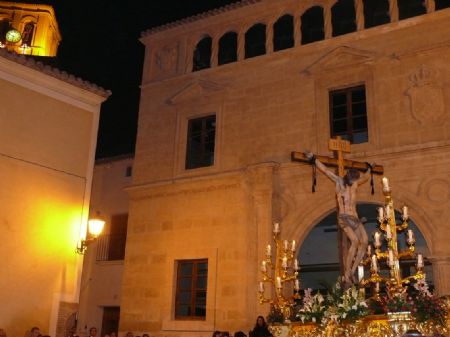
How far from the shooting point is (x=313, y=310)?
6840 millimetres

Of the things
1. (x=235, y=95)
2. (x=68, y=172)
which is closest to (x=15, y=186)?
(x=68, y=172)

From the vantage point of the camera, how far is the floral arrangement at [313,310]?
22.2 ft

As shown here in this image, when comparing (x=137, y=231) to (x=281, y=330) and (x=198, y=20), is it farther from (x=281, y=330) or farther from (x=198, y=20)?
(x=281, y=330)

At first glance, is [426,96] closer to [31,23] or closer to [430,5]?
[430,5]

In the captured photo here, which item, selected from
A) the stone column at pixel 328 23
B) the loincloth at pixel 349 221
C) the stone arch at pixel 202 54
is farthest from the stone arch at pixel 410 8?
the loincloth at pixel 349 221

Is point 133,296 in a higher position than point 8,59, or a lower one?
lower

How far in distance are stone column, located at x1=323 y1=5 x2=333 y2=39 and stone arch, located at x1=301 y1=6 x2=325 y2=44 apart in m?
0.17

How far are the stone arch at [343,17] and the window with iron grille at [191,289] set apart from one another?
6.72 m

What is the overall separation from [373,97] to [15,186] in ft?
26.6

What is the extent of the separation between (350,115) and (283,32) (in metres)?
3.11

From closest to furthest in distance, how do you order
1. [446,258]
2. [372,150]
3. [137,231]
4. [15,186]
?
[15,186]
[446,258]
[372,150]
[137,231]

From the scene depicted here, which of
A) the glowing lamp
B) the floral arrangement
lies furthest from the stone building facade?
the floral arrangement

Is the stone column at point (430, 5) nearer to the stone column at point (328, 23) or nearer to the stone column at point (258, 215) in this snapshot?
the stone column at point (328, 23)

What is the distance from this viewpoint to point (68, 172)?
37.9 feet
